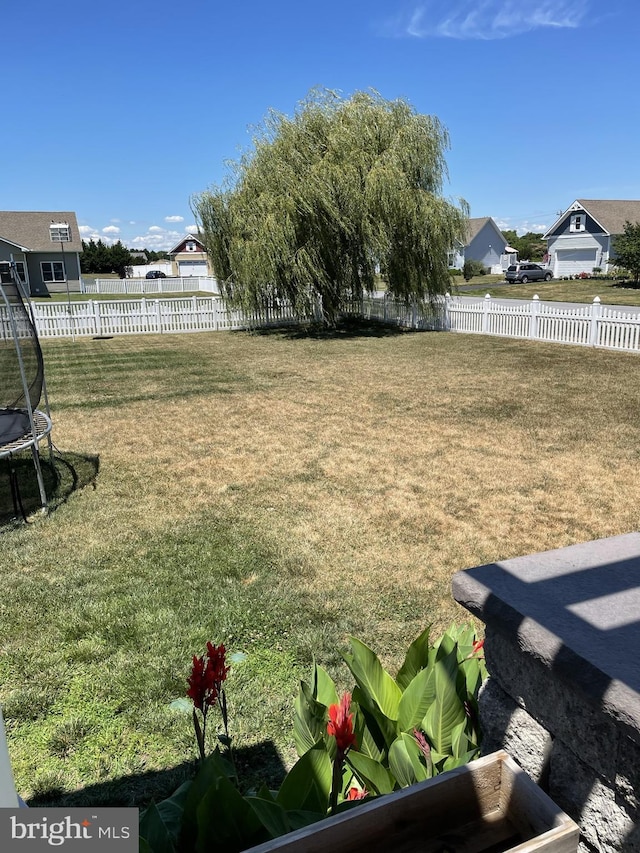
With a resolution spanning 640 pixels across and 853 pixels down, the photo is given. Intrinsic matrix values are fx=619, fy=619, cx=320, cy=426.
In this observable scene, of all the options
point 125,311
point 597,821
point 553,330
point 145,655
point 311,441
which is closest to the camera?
point 597,821

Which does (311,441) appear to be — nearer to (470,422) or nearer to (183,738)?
(470,422)

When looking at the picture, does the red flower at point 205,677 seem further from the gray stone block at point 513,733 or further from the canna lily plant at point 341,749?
the gray stone block at point 513,733

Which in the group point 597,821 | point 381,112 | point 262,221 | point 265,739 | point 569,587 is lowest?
point 265,739

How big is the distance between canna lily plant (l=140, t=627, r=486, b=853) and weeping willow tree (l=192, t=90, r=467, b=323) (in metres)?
14.9

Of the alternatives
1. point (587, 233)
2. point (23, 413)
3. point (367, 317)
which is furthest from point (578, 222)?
point (23, 413)

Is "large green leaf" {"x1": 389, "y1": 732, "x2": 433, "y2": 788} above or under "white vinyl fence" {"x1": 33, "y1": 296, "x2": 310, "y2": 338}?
under

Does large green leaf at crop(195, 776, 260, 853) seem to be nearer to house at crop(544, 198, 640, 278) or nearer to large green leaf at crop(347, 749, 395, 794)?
large green leaf at crop(347, 749, 395, 794)

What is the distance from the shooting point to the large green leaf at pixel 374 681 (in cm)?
206

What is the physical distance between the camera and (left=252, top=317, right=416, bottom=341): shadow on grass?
667 inches

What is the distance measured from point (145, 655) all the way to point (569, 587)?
2.14 metres

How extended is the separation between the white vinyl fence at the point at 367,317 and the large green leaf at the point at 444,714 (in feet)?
41.9

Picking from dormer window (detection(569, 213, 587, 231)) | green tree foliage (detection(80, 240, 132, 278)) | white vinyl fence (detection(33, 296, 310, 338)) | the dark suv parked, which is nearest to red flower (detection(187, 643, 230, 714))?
white vinyl fence (detection(33, 296, 310, 338))

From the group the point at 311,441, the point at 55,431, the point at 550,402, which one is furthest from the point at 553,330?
the point at 55,431

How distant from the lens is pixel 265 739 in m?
2.50
